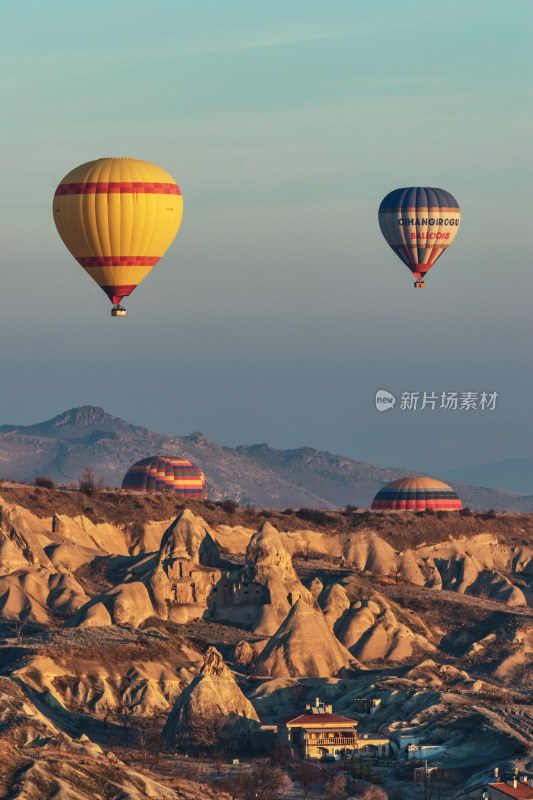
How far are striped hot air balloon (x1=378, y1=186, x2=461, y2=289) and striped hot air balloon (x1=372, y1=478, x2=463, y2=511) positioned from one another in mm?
51510

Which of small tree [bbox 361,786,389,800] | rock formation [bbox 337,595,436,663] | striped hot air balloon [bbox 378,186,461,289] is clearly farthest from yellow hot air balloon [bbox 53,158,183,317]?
small tree [bbox 361,786,389,800]

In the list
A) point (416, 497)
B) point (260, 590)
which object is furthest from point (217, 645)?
point (416, 497)

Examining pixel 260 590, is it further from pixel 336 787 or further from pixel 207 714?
pixel 336 787

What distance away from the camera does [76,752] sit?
81125mm

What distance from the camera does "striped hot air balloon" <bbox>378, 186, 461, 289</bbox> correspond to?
139m

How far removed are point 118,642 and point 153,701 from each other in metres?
6.29

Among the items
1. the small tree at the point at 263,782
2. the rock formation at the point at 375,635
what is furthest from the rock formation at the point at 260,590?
the small tree at the point at 263,782

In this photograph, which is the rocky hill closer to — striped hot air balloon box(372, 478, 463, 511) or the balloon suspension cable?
the balloon suspension cable

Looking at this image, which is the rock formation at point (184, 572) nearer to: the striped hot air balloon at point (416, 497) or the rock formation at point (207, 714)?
the rock formation at point (207, 714)

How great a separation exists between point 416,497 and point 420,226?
56.7 meters

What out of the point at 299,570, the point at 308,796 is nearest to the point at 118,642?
the point at 308,796

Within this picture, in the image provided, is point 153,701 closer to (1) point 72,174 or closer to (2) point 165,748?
(2) point 165,748

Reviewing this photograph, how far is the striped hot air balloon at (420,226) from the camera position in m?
139

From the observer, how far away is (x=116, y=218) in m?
110
